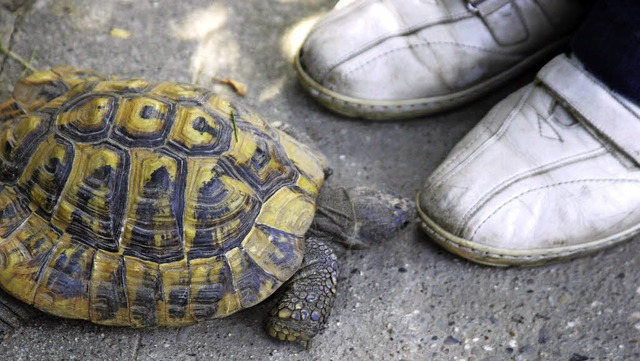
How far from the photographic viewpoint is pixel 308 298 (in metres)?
2.27

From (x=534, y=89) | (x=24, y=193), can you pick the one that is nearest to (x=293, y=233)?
(x=24, y=193)

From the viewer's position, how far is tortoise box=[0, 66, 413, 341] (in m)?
2.12

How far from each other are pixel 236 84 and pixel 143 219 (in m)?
1.10

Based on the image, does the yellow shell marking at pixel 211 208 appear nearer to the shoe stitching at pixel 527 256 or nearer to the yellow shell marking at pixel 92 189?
the yellow shell marking at pixel 92 189

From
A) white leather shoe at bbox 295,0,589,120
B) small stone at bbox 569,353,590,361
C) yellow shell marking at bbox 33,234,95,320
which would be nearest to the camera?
yellow shell marking at bbox 33,234,95,320

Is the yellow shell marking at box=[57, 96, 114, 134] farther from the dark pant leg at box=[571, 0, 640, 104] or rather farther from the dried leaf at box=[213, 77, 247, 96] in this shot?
the dark pant leg at box=[571, 0, 640, 104]

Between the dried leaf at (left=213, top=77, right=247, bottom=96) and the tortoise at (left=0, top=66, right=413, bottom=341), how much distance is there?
0.76 m

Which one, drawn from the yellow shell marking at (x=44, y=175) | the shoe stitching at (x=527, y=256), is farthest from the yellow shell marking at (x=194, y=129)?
the shoe stitching at (x=527, y=256)

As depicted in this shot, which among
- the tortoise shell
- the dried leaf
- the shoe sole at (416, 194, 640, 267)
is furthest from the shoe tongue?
the dried leaf

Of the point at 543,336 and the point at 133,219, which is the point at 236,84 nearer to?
the point at 133,219

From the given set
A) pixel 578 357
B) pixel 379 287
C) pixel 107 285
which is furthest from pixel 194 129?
pixel 578 357

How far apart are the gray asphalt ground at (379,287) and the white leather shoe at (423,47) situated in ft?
0.58

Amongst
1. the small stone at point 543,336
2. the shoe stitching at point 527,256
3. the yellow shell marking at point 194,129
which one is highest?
the yellow shell marking at point 194,129

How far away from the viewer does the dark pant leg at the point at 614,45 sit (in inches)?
85.9
